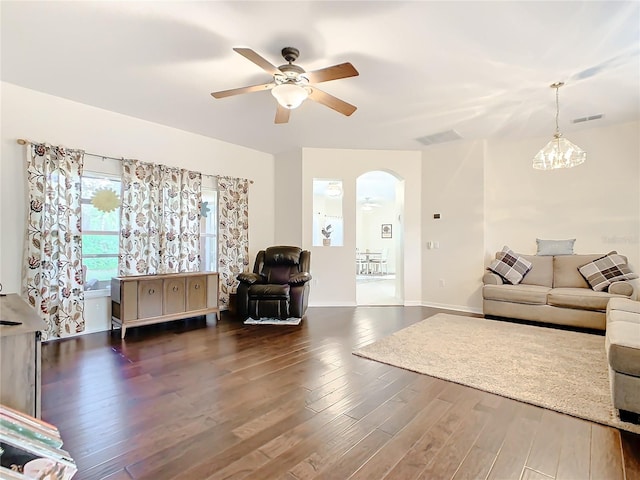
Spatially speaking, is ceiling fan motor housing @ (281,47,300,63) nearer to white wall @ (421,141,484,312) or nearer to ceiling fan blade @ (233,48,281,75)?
ceiling fan blade @ (233,48,281,75)

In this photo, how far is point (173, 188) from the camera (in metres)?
4.52

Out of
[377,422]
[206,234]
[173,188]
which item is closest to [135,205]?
[173,188]

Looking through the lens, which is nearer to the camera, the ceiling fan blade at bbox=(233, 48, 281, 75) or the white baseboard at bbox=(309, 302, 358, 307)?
the ceiling fan blade at bbox=(233, 48, 281, 75)

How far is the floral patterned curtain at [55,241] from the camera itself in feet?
11.1

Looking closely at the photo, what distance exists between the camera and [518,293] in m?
4.44

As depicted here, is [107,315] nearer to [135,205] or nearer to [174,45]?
[135,205]

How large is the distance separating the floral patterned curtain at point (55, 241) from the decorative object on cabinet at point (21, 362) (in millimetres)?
2372

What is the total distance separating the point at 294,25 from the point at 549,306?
4.43m

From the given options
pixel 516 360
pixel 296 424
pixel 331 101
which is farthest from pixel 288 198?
pixel 296 424

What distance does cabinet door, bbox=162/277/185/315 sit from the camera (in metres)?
4.05

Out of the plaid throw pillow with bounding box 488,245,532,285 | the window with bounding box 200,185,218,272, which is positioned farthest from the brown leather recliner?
the plaid throw pillow with bounding box 488,245,532,285

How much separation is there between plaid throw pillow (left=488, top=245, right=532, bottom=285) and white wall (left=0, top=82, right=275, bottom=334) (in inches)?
171

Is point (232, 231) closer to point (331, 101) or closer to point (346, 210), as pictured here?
point (346, 210)

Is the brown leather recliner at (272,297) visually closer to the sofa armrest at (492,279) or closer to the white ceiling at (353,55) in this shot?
the white ceiling at (353,55)
